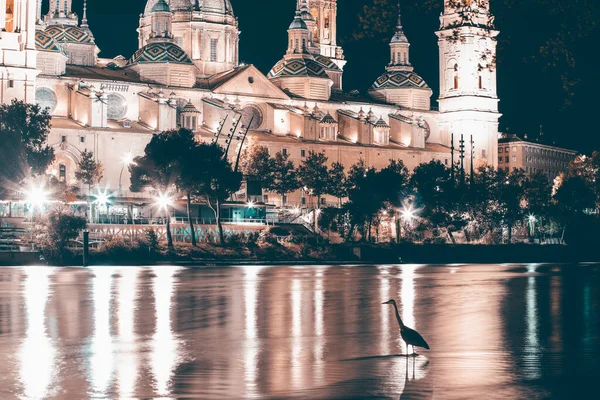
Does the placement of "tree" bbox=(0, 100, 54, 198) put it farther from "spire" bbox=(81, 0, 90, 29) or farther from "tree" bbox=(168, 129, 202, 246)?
"spire" bbox=(81, 0, 90, 29)

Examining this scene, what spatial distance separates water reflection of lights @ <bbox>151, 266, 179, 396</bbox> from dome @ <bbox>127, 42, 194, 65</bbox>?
2596 inches

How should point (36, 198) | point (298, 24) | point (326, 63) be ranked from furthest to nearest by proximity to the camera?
point (326, 63), point (298, 24), point (36, 198)

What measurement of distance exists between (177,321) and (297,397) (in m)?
8.38

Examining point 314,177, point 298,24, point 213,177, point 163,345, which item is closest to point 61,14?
point 298,24

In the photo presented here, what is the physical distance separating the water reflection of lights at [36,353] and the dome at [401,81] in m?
86.2

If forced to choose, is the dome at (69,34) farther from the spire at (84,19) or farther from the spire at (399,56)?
the spire at (399,56)

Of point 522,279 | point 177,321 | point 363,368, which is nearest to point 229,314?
point 177,321

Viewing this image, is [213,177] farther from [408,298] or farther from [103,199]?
[408,298]

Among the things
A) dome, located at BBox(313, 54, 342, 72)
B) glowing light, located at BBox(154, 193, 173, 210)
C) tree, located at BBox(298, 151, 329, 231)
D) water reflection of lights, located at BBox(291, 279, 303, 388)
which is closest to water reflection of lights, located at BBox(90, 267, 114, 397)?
water reflection of lights, located at BBox(291, 279, 303, 388)

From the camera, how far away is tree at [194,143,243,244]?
2375 inches

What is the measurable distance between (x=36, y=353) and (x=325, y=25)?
102472 millimetres

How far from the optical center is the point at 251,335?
20.7 metres

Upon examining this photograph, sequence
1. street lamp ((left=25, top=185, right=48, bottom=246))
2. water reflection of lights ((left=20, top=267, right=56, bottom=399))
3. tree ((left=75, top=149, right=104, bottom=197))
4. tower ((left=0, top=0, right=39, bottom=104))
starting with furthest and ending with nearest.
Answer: tree ((left=75, top=149, right=104, bottom=197)) → tower ((left=0, top=0, right=39, bottom=104)) → street lamp ((left=25, top=185, right=48, bottom=246)) → water reflection of lights ((left=20, top=267, right=56, bottom=399))

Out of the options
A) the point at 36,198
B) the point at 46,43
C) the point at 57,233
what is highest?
the point at 46,43
